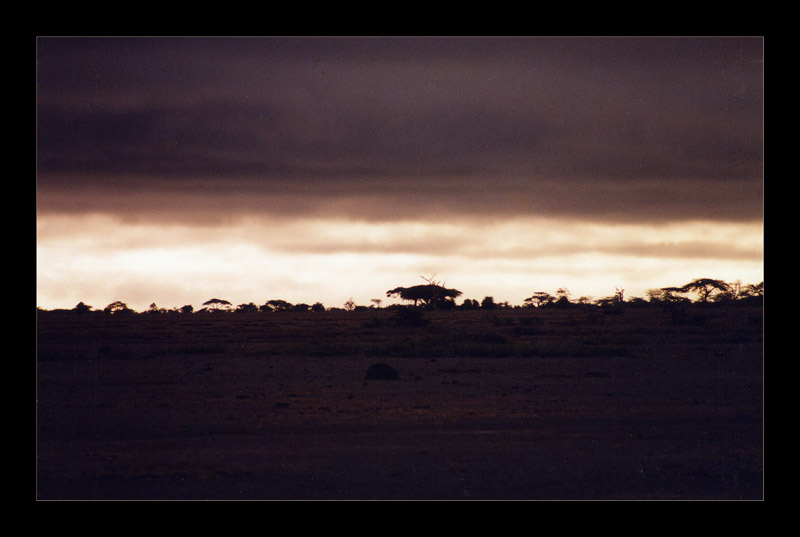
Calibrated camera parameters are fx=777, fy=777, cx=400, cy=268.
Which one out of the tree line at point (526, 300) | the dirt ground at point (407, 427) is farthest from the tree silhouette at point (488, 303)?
the dirt ground at point (407, 427)

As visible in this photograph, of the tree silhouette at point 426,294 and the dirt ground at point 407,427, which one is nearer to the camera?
the dirt ground at point 407,427

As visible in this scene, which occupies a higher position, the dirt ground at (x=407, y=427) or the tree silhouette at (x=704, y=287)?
the tree silhouette at (x=704, y=287)

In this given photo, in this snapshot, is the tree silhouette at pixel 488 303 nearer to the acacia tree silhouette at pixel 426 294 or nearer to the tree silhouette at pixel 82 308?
the acacia tree silhouette at pixel 426 294

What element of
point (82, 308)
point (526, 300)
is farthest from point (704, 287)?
point (82, 308)

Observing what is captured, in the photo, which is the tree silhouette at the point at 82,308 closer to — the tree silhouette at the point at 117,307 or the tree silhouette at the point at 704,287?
the tree silhouette at the point at 117,307

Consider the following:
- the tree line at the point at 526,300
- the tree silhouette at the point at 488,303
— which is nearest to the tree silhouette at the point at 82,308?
the tree line at the point at 526,300

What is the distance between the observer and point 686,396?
63.8ft

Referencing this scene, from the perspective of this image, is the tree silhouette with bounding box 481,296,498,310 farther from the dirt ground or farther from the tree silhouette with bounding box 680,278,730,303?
the dirt ground

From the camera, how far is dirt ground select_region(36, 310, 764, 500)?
11.2 meters

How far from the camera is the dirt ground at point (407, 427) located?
11.2 meters

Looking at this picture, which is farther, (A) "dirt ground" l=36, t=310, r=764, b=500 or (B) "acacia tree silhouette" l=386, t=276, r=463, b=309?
(B) "acacia tree silhouette" l=386, t=276, r=463, b=309

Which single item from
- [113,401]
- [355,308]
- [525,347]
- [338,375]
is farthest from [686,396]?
[355,308]

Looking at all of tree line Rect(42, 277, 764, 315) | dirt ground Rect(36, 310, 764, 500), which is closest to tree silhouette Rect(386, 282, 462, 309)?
tree line Rect(42, 277, 764, 315)

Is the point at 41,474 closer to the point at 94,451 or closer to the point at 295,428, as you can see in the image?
the point at 94,451
